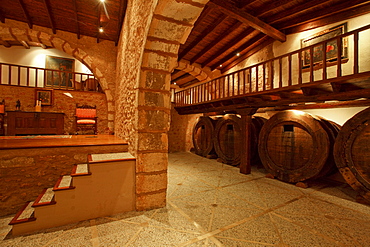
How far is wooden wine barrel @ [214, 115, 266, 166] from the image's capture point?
184 inches

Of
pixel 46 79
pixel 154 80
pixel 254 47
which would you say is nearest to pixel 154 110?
pixel 154 80

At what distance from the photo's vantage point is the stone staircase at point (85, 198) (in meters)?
1.93

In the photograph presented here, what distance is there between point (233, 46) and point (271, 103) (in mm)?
3664

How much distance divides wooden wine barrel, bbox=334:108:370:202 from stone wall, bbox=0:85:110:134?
7090 mm

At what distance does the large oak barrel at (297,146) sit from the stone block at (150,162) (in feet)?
8.88

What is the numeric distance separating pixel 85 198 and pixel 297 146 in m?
3.88

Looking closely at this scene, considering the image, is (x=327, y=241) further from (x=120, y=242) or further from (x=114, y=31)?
(x=114, y=31)

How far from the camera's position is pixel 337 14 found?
4.30 m

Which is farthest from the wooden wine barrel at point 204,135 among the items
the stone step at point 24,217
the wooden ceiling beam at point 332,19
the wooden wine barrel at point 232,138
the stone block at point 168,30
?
the stone step at point 24,217

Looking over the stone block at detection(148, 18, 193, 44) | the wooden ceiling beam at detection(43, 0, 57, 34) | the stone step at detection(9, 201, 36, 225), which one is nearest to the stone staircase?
the stone step at detection(9, 201, 36, 225)

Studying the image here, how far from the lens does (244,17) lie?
464cm

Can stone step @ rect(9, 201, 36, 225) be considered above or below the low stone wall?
below

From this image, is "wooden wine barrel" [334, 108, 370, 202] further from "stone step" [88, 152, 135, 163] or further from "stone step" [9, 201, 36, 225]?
"stone step" [9, 201, 36, 225]

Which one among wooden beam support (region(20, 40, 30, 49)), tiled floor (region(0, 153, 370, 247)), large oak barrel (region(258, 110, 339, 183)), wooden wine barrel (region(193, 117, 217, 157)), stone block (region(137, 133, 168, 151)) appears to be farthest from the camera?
wooden beam support (region(20, 40, 30, 49))
